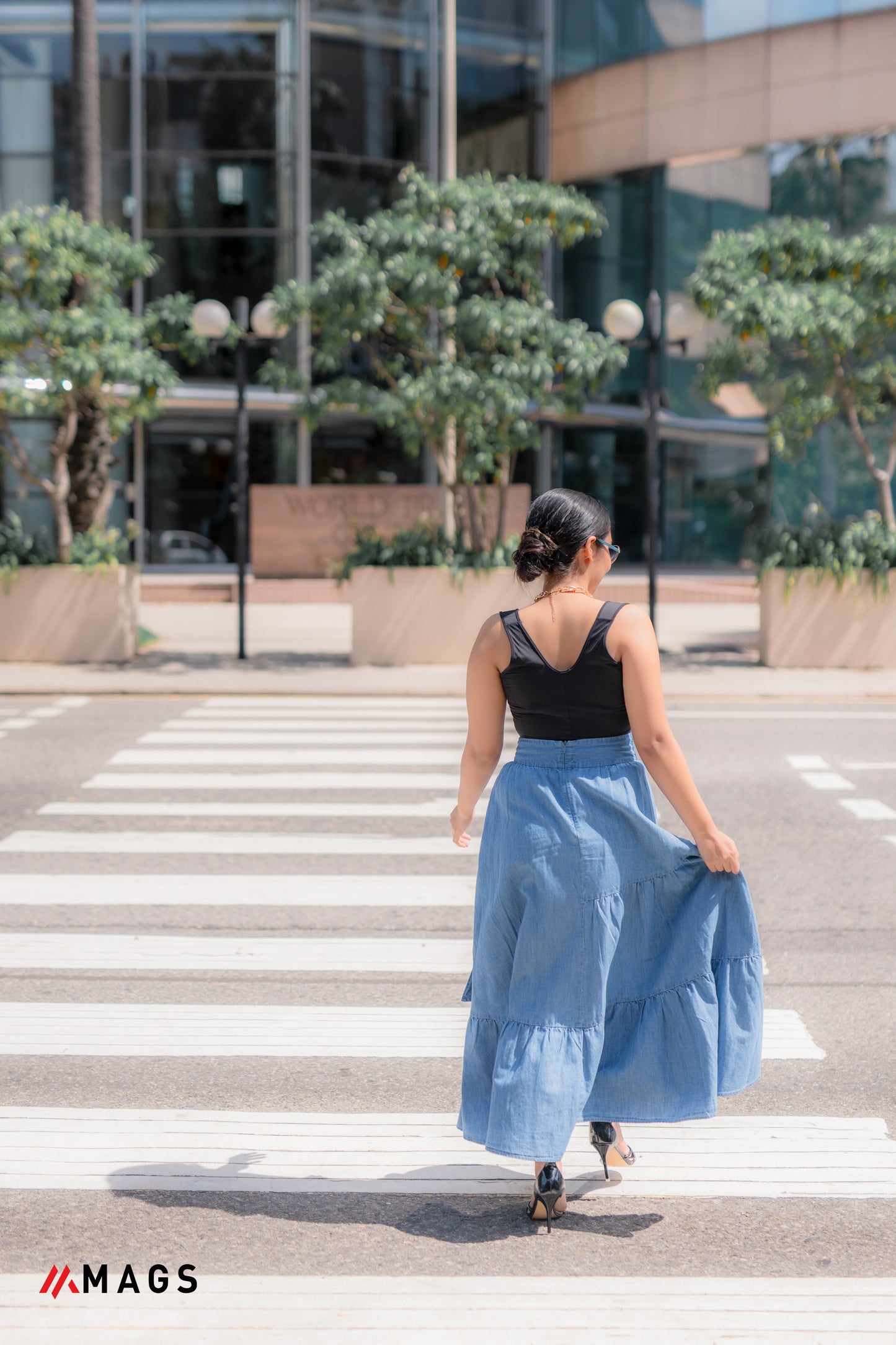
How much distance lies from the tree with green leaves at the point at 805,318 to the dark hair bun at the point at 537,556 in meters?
14.6

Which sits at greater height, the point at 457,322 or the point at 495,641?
the point at 457,322

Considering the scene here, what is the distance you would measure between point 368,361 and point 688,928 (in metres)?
29.5

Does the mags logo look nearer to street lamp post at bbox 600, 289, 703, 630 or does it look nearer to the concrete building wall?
street lamp post at bbox 600, 289, 703, 630

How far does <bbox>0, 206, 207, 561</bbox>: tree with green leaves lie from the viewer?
17.2 m

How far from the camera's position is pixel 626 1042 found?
12.6 ft

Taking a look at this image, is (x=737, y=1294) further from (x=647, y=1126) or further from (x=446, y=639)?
(x=446, y=639)

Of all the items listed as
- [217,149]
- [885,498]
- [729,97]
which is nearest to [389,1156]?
[885,498]

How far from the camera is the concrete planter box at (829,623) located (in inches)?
699

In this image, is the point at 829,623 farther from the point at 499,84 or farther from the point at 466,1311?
the point at 499,84

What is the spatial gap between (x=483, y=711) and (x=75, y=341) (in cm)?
1456

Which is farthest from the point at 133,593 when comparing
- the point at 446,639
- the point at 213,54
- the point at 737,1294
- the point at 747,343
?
the point at 213,54

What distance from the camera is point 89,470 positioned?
19391 mm

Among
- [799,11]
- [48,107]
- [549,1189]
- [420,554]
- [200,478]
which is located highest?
[799,11]

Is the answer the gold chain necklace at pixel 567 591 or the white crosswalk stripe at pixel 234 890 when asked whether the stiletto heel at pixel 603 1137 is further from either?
the white crosswalk stripe at pixel 234 890
